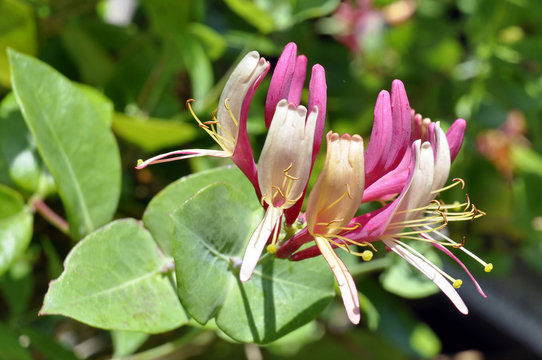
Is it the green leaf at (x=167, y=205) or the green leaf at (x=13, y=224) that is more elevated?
the green leaf at (x=167, y=205)

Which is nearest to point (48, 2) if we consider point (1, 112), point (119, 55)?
point (119, 55)

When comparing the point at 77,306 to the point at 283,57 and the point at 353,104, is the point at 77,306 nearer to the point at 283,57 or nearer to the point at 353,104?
the point at 283,57

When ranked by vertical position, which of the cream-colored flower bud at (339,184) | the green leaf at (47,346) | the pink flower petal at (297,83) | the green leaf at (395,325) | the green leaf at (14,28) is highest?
the pink flower petal at (297,83)

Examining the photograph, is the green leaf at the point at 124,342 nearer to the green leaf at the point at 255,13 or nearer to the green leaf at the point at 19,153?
the green leaf at the point at 19,153

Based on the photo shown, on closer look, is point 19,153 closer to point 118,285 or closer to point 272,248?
point 118,285

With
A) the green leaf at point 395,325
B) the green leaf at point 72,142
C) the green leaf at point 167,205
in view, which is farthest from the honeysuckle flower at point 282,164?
the green leaf at point 395,325

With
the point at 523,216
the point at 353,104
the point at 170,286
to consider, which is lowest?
the point at 523,216

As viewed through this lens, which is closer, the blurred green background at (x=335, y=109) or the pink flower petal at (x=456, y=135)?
the pink flower petal at (x=456, y=135)

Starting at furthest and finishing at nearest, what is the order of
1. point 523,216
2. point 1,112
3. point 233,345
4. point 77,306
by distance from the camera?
point 523,216
point 233,345
point 1,112
point 77,306
